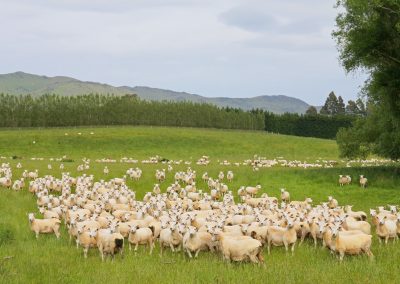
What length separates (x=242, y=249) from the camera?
49.9 feet

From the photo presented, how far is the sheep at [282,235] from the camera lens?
17.5m

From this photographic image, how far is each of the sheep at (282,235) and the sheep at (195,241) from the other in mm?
2168

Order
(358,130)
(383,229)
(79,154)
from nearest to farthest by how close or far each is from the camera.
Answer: (383,229) < (358,130) < (79,154)

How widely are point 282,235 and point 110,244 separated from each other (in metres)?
5.93

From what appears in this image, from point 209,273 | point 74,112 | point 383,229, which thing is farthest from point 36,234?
point 74,112

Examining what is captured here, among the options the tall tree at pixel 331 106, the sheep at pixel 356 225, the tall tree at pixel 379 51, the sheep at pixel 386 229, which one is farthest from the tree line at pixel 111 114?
the sheep at pixel 386 229

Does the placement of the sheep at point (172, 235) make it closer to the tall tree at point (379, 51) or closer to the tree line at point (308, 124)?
the tall tree at point (379, 51)

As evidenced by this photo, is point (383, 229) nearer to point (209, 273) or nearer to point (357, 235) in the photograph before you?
point (357, 235)

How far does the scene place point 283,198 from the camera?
3103cm

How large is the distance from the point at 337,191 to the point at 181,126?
85924mm

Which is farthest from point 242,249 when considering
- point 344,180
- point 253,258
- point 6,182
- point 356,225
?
point 6,182

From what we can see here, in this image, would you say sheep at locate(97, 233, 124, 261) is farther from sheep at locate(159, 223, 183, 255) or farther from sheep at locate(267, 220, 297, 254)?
sheep at locate(267, 220, 297, 254)

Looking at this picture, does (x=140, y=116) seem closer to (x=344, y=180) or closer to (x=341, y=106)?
(x=344, y=180)

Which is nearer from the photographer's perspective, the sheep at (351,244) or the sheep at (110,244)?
the sheep at (351,244)
